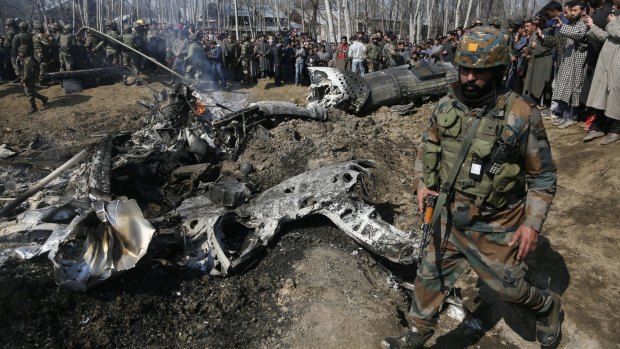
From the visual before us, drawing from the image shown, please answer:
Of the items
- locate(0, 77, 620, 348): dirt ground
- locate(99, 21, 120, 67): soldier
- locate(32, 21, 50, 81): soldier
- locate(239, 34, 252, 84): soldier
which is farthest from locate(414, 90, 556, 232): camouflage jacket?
locate(99, 21, 120, 67): soldier

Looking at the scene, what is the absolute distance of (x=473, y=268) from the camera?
262 cm

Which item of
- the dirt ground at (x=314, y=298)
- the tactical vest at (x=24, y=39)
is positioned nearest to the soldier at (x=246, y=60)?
the tactical vest at (x=24, y=39)

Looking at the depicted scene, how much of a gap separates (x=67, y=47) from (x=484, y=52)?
1433 cm

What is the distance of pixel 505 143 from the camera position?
7.48 ft

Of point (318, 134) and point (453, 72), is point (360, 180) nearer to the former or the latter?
point (318, 134)

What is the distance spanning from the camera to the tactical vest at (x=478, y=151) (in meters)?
2.31

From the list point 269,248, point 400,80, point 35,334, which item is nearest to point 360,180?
point 269,248

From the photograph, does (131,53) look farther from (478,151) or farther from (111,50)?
(478,151)

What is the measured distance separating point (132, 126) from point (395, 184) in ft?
21.0

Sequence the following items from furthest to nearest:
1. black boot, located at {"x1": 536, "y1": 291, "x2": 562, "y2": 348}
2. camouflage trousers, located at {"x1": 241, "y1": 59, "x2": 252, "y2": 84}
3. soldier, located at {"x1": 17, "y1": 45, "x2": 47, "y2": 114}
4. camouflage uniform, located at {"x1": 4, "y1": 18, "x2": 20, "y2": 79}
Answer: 1. camouflage trousers, located at {"x1": 241, "y1": 59, "x2": 252, "y2": 84}
2. camouflage uniform, located at {"x1": 4, "y1": 18, "x2": 20, "y2": 79}
3. soldier, located at {"x1": 17, "y1": 45, "x2": 47, "y2": 114}
4. black boot, located at {"x1": 536, "y1": 291, "x2": 562, "y2": 348}

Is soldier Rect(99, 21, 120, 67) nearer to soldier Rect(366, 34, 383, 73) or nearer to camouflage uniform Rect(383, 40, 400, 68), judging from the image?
soldier Rect(366, 34, 383, 73)

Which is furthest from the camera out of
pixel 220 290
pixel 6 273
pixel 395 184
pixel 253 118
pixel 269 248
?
pixel 253 118

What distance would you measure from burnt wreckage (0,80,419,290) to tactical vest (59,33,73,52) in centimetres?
907

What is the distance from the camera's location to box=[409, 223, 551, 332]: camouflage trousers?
2482mm
